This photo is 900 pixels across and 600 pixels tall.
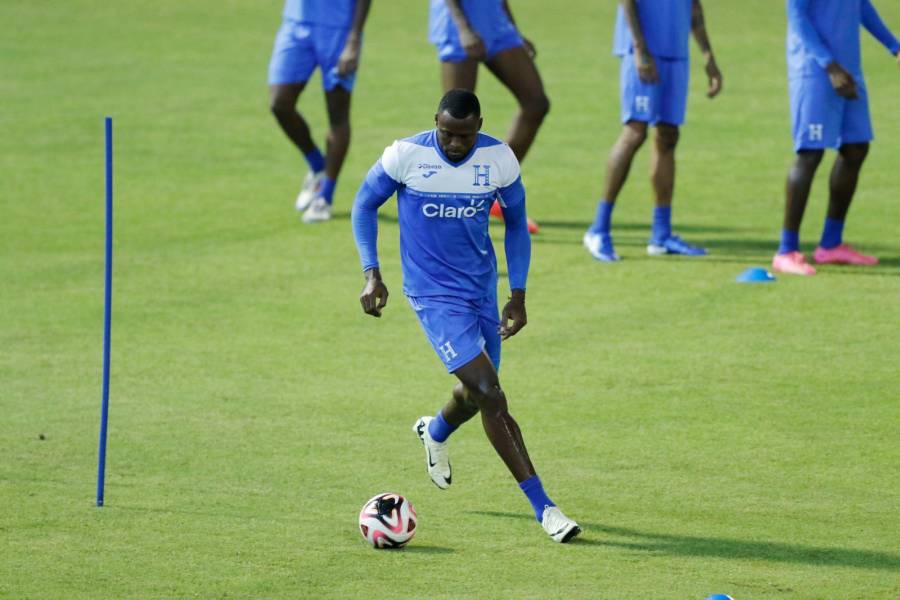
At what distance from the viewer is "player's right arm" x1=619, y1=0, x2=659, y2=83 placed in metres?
13.4

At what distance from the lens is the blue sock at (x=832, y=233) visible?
44.7ft

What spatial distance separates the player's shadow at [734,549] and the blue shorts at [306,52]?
8.26 meters

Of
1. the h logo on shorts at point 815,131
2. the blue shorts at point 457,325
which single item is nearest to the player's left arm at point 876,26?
the h logo on shorts at point 815,131

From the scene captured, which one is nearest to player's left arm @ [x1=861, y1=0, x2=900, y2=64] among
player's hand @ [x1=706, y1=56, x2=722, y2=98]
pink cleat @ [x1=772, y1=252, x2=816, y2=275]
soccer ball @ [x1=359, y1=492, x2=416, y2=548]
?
player's hand @ [x1=706, y1=56, x2=722, y2=98]

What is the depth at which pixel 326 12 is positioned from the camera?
1522cm

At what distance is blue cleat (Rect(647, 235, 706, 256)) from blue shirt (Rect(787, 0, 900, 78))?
1865 millimetres

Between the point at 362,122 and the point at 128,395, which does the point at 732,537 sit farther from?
the point at 362,122

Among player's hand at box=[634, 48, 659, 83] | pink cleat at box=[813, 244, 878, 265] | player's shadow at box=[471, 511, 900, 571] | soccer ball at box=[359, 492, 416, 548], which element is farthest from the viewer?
pink cleat at box=[813, 244, 878, 265]

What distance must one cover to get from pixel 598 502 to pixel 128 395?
11.3 ft

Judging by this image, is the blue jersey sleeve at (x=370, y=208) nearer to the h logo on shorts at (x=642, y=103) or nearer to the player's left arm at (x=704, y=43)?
the h logo on shorts at (x=642, y=103)

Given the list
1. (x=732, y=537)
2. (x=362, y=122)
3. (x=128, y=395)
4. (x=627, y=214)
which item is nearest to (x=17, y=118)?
(x=362, y=122)

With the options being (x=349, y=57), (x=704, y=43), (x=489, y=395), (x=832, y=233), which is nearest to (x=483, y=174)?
(x=489, y=395)

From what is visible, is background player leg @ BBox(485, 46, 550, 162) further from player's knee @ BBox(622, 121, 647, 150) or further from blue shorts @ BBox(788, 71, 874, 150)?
blue shorts @ BBox(788, 71, 874, 150)

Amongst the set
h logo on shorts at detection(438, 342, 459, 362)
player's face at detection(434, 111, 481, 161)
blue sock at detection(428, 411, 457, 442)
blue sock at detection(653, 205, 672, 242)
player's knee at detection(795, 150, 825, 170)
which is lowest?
blue sock at detection(653, 205, 672, 242)
